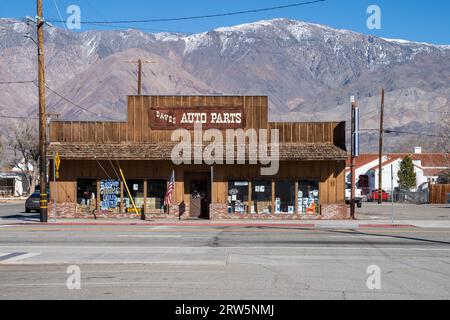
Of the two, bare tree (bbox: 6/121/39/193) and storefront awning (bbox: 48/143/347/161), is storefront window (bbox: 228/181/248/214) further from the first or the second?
bare tree (bbox: 6/121/39/193)

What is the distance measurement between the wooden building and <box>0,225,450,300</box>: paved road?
311 inches

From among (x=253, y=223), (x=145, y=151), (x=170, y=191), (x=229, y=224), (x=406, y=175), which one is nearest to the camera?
(x=229, y=224)

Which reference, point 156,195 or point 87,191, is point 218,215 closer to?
point 156,195

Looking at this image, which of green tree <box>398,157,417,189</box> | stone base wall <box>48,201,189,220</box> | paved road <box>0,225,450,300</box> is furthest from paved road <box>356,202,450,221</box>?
green tree <box>398,157,417,189</box>

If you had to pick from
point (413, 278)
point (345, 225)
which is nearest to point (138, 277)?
point (413, 278)

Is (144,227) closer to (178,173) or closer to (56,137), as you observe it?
(178,173)

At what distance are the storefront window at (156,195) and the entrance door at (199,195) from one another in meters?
1.41

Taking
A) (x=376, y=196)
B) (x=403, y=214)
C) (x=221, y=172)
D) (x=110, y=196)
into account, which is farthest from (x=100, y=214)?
(x=376, y=196)

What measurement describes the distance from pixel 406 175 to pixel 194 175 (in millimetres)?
53770

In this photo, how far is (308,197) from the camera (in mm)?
34500

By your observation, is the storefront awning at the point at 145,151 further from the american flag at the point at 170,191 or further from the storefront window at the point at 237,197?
the storefront window at the point at 237,197

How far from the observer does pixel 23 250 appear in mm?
19703

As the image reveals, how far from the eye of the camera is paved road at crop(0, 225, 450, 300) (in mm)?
12773
